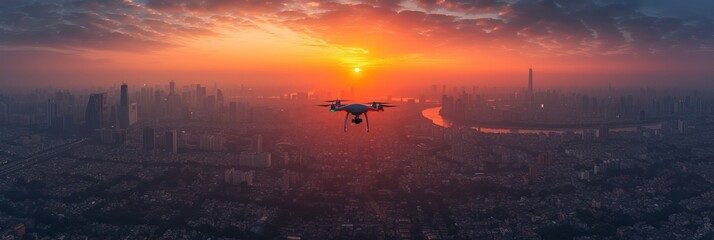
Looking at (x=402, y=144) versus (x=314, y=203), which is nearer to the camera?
(x=314, y=203)

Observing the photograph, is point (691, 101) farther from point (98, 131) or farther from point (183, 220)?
point (98, 131)

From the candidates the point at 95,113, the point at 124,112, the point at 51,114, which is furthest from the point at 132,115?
the point at 51,114

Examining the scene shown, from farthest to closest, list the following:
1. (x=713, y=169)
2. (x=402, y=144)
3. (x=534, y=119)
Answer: (x=534, y=119), (x=402, y=144), (x=713, y=169)

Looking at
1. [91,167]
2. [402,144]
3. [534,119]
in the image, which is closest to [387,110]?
[534,119]

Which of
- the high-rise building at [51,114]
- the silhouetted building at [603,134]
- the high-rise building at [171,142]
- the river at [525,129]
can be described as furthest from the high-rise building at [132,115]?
the silhouetted building at [603,134]

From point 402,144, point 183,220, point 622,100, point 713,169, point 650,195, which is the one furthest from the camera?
point 622,100

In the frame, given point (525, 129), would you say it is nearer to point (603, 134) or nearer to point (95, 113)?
point (603, 134)

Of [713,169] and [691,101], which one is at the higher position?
[691,101]

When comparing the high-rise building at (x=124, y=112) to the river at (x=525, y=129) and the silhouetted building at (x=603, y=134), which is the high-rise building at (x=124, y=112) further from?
the silhouetted building at (x=603, y=134)
